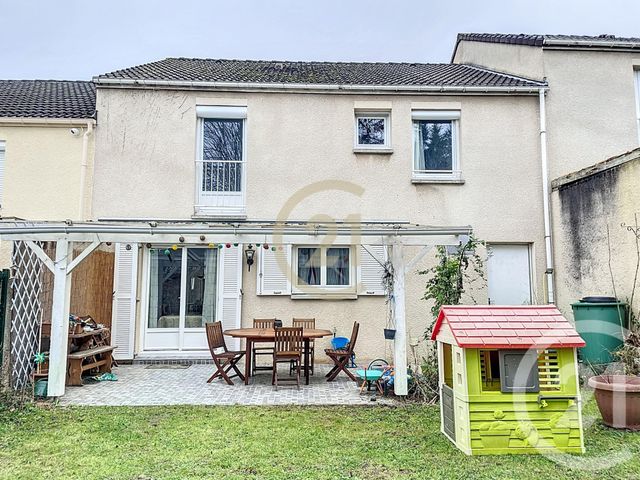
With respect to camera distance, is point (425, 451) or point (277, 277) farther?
point (277, 277)

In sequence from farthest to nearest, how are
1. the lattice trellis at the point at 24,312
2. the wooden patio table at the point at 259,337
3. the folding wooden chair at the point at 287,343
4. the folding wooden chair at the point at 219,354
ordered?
the folding wooden chair at the point at 219,354, the wooden patio table at the point at 259,337, the folding wooden chair at the point at 287,343, the lattice trellis at the point at 24,312

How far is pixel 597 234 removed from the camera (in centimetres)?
849

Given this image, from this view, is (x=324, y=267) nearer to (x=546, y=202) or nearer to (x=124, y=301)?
(x=124, y=301)

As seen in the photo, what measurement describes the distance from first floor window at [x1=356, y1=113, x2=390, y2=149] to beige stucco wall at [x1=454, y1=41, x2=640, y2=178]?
3734mm

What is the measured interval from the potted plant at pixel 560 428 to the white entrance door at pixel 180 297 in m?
7.35

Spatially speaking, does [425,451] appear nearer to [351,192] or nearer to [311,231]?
[311,231]

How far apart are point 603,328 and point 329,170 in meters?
6.17

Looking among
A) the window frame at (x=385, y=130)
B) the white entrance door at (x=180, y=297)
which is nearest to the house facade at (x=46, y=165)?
the white entrance door at (x=180, y=297)

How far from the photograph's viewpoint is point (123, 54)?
31328mm

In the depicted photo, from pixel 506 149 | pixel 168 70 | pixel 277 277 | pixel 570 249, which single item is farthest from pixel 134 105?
pixel 570 249

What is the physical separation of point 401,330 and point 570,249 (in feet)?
15.8

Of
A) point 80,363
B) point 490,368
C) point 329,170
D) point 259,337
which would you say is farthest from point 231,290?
point 490,368

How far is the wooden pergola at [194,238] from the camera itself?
22.7 ft

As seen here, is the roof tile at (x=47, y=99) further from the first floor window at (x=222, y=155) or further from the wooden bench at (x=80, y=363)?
the wooden bench at (x=80, y=363)
